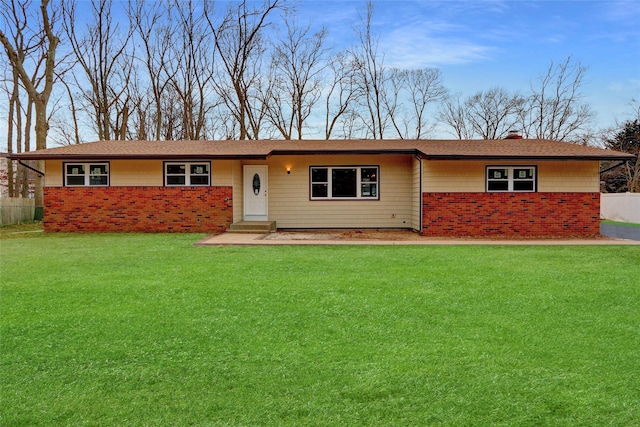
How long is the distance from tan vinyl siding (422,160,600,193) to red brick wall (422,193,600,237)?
0.64 ft

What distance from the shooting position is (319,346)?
154 inches

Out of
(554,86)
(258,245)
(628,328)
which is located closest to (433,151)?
(258,245)

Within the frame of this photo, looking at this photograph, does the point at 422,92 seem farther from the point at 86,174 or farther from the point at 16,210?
the point at 16,210

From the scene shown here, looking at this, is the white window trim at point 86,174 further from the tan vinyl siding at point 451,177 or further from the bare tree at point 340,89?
the bare tree at point 340,89

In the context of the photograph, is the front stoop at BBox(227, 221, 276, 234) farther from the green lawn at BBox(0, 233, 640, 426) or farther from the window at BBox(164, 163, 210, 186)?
the green lawn at BBox(0, 233, 640, 426)

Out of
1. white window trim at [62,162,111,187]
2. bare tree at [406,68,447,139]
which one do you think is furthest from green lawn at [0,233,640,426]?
bare tree at [406,68,447,139]

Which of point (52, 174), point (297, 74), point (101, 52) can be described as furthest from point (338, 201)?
point (101, 52)

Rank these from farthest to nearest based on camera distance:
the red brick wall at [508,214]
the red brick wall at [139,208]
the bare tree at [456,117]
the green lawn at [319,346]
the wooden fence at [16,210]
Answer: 1. the bare tree at [456,117]
2. the wooden fence at [16,210]
3. the red brick wall at [139,208]
4. the red brick wall at [508,214]
5. the green lawn at [319,346]

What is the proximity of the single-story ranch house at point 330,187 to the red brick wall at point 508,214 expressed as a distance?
0.10 ft

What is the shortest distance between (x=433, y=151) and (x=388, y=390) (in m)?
11.9

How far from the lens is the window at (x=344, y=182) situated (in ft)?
51.1

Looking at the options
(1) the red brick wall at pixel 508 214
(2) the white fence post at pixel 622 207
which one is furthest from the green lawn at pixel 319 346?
(2) the white fence post at pixel 622 207

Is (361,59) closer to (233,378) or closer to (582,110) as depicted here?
(582,110)

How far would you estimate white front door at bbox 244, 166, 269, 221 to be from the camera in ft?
51.3
